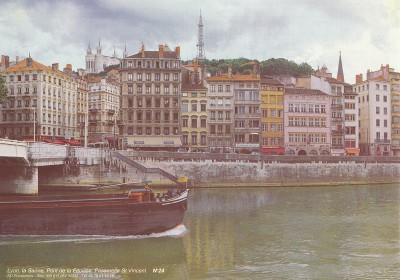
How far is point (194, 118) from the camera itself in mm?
67562

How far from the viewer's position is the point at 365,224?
30109 millimetres

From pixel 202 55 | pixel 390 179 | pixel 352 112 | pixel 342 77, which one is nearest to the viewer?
pixel 390 179

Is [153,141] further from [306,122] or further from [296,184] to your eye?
[306,122]

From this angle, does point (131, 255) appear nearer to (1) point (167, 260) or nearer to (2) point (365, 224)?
(1) point (167, 260)

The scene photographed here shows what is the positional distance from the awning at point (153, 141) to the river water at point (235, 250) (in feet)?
103

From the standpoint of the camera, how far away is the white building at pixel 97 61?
15238 cm

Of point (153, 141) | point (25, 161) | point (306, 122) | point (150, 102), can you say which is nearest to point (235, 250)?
point (25, 161)

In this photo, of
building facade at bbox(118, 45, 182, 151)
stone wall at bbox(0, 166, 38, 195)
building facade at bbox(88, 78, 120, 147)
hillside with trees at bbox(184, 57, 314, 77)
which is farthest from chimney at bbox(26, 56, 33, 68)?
hillside with trees at bbox(184, 57, 314, 77)

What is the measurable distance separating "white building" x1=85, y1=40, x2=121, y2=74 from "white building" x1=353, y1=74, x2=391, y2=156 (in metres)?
95.7

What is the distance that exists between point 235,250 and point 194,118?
149ft

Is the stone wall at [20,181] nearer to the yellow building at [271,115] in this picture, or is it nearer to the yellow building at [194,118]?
the yellow building at [194,118]

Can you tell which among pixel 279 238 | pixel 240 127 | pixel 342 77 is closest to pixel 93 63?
pixel 342 77

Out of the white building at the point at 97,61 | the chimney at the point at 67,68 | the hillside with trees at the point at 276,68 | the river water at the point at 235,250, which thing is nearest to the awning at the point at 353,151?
the hillside with trees at the point at 276,68

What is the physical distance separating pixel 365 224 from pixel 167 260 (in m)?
14.8
